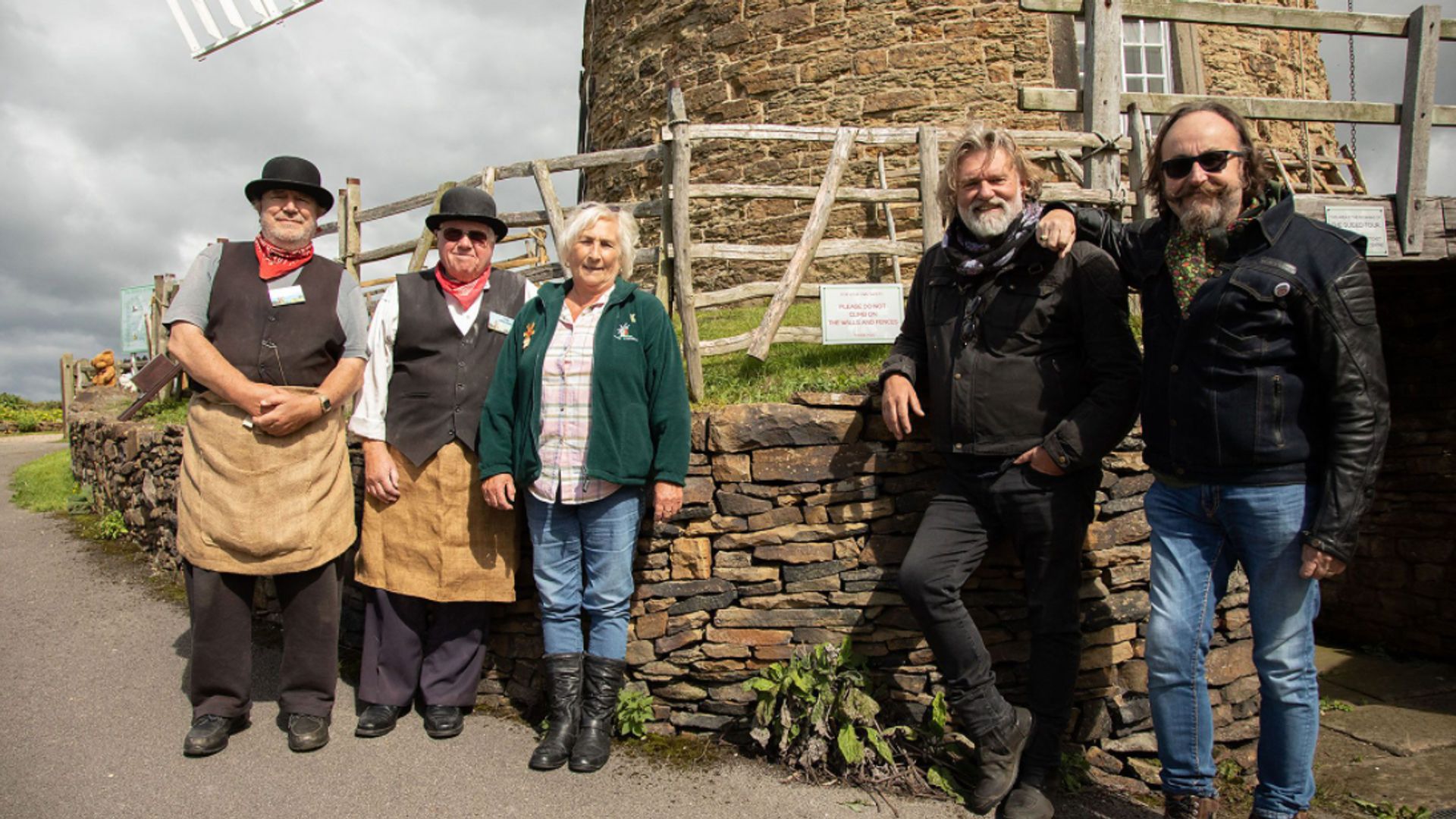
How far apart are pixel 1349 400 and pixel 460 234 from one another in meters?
3.23

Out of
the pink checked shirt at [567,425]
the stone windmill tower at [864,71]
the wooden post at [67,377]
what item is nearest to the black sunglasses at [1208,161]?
the pink checked shirt at [567,425]

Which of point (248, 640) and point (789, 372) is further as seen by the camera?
point (789, 372)

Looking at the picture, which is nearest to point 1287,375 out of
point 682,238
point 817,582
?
point 817,582

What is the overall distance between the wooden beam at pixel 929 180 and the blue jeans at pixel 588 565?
9.31 feet

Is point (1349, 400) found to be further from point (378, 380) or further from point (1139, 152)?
point (378, 380)

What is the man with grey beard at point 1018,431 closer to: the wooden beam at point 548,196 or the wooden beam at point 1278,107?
the wooden beam at point 1278,107

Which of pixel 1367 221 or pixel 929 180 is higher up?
pixel 929 180

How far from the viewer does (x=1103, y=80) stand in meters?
5.27

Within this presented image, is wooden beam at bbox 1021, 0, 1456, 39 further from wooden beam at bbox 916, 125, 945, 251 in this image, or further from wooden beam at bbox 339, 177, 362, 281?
wooden beam at bbox 339, 177, 362, 281

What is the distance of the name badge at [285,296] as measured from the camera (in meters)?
3.55

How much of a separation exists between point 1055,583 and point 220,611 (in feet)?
10.7

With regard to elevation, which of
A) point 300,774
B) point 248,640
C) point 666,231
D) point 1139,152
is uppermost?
point 1139,152

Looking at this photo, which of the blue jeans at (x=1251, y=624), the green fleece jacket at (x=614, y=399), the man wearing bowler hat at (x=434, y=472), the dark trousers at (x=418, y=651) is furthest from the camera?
the dark trousers at (x=418, y=651)

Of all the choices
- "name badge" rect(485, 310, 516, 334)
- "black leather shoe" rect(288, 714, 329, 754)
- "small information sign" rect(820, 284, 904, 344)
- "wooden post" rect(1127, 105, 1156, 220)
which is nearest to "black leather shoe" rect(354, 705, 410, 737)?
"black leather shoe" rect(288, 714, 329, 754)
